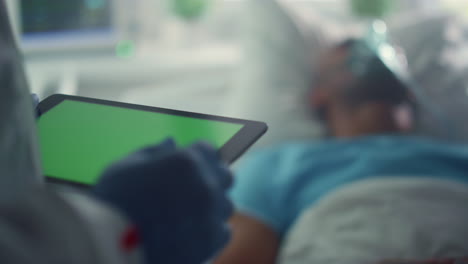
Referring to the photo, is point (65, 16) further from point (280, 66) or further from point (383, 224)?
point (383, 224)

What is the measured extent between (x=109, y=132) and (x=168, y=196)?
9 cm

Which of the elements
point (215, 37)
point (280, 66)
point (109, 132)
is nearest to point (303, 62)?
point (280, 66)

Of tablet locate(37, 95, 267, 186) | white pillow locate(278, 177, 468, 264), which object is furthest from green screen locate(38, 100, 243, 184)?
white pillow locate(278, 177, 468, 264)

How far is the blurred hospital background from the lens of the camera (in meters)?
1.51

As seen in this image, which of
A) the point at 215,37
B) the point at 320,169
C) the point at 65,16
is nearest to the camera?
the point at 320,169

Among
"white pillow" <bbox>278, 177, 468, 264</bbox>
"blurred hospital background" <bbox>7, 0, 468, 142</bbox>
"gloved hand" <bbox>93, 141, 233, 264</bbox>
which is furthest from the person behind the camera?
"blurred hospital background" <bbox>7, 0, 468, 142</bbox>

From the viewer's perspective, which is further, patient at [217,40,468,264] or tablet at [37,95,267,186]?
patient at [217,40,468,264]

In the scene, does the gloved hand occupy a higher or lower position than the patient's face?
lower

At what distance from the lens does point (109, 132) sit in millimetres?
422

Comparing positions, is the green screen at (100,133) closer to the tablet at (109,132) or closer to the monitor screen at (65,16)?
the tablet at (109,132)

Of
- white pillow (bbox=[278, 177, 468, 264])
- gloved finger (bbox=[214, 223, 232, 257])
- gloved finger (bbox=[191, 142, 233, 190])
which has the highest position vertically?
gloved finger (bbox=[191, 142, 233, 190])

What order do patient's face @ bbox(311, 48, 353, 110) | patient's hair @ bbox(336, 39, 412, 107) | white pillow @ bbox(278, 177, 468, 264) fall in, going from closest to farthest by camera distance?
white pillow @ bbox(278, 177, 468, 264) < patient's hair @ bbox(336, 39, 412, 107) < patient's face @ bbox(311, 48, 353, 110)

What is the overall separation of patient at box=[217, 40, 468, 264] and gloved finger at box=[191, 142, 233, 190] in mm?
567

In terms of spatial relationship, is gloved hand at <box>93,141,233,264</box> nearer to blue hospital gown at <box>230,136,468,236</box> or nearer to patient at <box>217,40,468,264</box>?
patient at <box>217,40,468,264</box>
